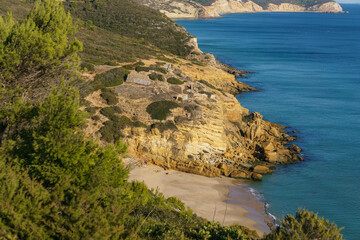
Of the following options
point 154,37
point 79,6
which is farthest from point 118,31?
point 79,6

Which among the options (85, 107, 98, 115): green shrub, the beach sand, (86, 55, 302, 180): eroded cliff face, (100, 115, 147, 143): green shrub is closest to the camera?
the beach sand

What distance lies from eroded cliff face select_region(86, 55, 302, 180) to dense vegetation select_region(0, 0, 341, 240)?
12.4 meters

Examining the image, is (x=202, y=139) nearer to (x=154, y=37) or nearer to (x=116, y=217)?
(x=116, y=217)

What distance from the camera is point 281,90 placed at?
61406 mm

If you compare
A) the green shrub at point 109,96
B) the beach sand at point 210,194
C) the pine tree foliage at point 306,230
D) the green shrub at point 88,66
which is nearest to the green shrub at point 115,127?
the green shrub at point 109,96

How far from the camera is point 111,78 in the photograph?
119 ft

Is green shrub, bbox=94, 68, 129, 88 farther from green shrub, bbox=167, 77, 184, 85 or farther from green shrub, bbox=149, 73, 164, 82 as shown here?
green shrub, bbox=167, 77, 184, 85

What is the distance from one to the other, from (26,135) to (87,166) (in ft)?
10.7

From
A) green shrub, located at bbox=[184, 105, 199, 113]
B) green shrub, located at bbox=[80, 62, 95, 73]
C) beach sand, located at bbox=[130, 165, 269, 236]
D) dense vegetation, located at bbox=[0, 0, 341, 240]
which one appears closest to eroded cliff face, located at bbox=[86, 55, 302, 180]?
green shrub, located at bbox=[184, 105, 199, 113]

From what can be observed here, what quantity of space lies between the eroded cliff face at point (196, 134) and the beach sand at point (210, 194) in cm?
130

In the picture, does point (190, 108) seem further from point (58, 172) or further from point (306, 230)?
point (306, 230)

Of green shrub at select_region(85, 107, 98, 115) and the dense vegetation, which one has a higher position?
the dense vegetation

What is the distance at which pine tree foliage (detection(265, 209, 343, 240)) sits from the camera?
11078 millimetres

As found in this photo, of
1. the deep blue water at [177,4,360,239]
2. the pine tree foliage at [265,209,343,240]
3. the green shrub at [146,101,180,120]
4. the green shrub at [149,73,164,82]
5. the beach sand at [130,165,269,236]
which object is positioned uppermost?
the pine tree foliage at [265,209,343,240]
